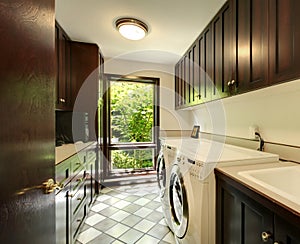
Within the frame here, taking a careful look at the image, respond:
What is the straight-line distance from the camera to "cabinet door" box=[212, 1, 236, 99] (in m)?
1.47

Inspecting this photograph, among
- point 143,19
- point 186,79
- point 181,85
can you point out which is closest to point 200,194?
point 143,19

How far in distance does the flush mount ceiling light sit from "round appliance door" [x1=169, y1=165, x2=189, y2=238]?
1575mm

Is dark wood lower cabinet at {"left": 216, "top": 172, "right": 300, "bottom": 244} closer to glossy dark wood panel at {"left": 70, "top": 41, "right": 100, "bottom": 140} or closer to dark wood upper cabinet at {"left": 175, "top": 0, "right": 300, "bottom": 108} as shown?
dark wood upper cabinet at {"left": 175, "top": 0, "right": 300, "bottom": 108}

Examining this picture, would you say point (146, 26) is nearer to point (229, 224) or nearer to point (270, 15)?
point (270, 15)

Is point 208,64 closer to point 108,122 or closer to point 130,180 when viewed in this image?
point 108,122

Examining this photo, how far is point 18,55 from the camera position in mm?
619

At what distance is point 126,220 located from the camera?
2.11 m

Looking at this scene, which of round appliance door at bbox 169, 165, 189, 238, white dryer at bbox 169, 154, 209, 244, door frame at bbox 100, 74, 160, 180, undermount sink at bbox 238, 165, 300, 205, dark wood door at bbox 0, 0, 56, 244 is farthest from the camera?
door frame at bbox 100, 74, 160, 180

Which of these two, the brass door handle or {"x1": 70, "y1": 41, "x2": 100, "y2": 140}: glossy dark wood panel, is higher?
{"x1": 70, "y1": 41, "x2": 100, "y2": 140}: glossy dark wood panel

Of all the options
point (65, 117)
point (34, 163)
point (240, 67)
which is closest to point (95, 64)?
point (65, 117)

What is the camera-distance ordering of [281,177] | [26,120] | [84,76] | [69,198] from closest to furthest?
1. [26,120]
2. [281,177]
3. [69,198]
4. [84,76]

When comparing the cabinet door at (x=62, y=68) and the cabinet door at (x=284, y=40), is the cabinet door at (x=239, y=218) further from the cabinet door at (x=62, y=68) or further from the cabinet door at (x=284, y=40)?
the cabinet door at (x=62, y=68)

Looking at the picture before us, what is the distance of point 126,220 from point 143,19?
233 cm

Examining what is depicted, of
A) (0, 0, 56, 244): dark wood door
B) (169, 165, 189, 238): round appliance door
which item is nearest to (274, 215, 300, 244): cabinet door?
(169, 165, 189, 238): round appliance door
